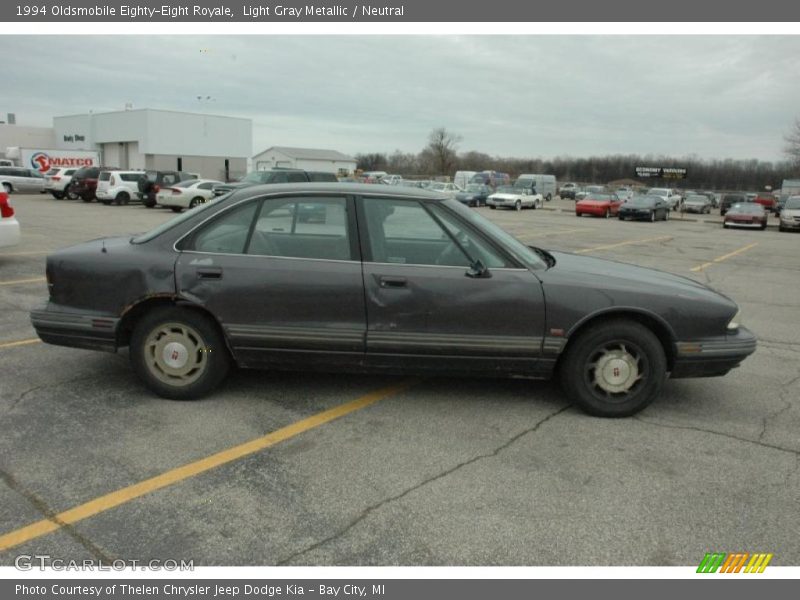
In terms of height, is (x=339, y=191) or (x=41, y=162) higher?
(x=41, y=162)

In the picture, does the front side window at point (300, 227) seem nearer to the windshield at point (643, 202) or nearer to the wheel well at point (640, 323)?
the wheel well at point (640, 323)

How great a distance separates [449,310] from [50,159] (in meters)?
54.1

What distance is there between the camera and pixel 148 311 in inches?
171

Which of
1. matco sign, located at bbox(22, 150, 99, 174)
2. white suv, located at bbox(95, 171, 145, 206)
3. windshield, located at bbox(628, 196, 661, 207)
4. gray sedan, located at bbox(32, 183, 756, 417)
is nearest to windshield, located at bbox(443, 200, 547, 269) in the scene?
gray sedan, located at bbox(32, 183, 756, 417)

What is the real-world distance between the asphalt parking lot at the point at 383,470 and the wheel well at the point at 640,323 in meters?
0.50

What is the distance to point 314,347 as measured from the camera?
4227mm

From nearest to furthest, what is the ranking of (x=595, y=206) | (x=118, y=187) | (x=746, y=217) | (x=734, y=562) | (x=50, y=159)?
(x=734, y=562) < (x=118, y=187) < (x=746, y=217) < (x=595, y=206) < (x=50, y=159)

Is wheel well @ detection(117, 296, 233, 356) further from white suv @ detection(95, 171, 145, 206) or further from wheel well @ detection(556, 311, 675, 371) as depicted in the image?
white suv @ detection(95, 171, 145, 206)

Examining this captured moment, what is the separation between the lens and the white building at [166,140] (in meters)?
59.0

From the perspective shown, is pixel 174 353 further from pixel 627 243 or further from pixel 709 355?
pixel 627 243

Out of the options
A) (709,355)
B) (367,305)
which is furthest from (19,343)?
(709,355)

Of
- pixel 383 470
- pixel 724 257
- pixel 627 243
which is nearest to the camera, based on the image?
pixel 383 470

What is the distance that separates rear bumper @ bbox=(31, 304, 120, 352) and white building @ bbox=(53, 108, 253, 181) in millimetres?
59596

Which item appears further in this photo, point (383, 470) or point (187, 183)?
point (187, 183)
